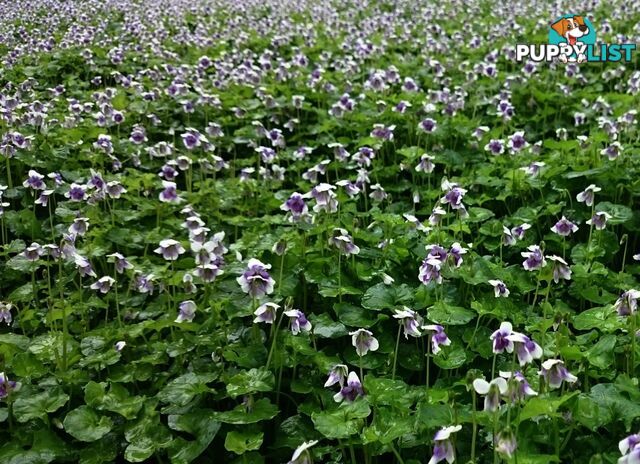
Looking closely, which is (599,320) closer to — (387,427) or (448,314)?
(448,314)

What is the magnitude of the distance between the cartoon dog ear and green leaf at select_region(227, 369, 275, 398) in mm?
8382

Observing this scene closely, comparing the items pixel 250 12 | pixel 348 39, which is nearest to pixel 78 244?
pixel 348 39

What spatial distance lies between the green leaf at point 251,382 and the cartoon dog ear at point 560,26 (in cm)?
838

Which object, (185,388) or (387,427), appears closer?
(387,427)

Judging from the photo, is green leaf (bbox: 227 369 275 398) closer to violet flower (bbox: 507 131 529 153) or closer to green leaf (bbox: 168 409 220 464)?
green leaf (bbox: 168 409 220 464)

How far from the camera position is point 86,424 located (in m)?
2.63

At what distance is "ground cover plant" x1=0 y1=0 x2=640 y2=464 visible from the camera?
8.12 feet

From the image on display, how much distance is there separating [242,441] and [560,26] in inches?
360

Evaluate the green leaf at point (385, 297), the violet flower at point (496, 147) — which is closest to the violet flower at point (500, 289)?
the green leaf at point (385, 297)

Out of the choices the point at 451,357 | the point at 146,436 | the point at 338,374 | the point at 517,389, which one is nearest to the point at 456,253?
the point at 451,357

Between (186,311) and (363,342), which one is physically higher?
(363,342)

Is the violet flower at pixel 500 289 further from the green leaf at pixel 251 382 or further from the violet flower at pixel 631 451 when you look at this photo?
the violet flower at pixel 631 451

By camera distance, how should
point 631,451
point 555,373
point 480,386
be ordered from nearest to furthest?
point 631,451
point 480,386
point 555,373

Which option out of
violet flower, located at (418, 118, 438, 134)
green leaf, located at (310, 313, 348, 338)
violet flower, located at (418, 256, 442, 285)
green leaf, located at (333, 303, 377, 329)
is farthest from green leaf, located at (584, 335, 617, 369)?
violet flower, located at (418, 118, 438, 134)
